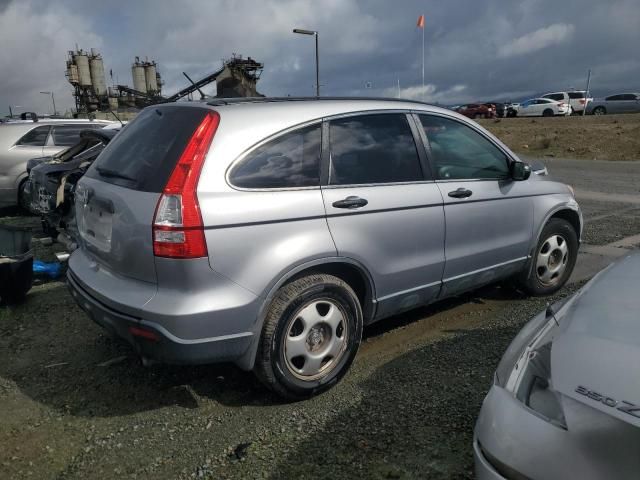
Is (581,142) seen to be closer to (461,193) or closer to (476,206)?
(476,206)

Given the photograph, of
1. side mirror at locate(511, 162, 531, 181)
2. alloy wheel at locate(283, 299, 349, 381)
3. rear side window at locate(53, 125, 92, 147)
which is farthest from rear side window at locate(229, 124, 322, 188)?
rear side window at locate(53, 125, 92, 147)

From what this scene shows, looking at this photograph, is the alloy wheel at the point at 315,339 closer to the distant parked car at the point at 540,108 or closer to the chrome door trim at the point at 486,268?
the chrome door trim at the point at 486,268

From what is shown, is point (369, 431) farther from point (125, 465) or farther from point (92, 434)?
point (92, 434)

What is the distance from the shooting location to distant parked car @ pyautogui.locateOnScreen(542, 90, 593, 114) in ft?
122

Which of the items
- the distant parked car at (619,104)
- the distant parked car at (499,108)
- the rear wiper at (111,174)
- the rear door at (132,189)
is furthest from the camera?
the distant parked car at (499,108)

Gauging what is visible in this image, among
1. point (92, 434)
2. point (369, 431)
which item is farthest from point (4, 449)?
point (369, 431)

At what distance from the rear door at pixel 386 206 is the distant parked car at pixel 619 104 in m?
36.8

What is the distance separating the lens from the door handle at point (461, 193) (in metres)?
3.81

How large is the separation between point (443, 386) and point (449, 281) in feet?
2.87

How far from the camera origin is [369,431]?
9.43 feet

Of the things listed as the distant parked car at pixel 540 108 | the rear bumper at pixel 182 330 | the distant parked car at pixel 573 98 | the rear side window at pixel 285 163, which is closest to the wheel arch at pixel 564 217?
the rear side window at pixel 285 163

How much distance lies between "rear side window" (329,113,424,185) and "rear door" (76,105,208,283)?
2.86 feet

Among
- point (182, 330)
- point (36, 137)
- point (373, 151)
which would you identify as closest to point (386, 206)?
point (373, 151)

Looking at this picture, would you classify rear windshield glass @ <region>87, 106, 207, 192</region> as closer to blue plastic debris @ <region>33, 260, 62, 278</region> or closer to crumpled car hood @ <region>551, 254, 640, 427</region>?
crumpled car hood @ <region>551, 254, 640, 427</region>
